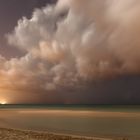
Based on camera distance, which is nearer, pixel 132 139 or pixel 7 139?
pixel 7 139

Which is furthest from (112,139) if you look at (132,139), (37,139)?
(37,139)

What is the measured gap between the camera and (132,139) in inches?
1490

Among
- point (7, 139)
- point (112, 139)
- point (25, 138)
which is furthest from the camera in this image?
point (112, 139)

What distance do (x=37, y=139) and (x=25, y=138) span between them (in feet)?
4.50

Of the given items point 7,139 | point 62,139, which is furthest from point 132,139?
point 7,139

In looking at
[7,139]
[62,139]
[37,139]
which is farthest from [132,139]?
[7,139]

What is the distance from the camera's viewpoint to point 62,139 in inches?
1178

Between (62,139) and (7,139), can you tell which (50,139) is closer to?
(62,139)

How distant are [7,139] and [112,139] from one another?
15640 mm

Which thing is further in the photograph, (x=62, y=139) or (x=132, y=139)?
(x=132, y=139)

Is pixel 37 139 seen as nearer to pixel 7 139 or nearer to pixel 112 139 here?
pixel 7 139

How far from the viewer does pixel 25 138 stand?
2900 centimetres

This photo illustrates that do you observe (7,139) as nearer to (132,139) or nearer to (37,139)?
(37,139)

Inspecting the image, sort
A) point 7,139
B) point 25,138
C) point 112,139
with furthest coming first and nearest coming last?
point 112,139 < point 25,138 < point 7,139
